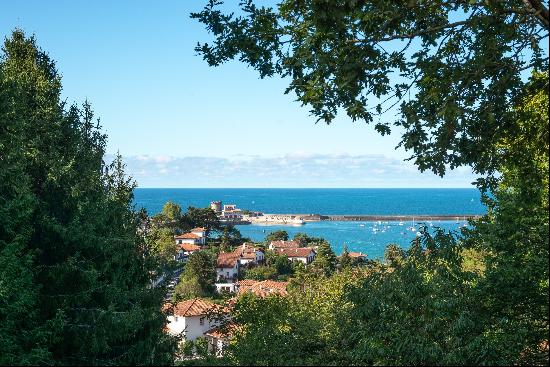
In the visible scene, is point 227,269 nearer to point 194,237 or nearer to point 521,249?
point 194,237

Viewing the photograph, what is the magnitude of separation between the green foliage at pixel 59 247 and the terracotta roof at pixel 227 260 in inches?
2306

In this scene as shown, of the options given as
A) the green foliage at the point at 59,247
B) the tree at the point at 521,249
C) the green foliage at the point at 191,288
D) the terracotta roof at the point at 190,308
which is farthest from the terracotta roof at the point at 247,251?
the tree at the point at 521,249

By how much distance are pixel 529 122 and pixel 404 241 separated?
136m

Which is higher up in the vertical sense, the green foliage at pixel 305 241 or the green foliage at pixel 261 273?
the green foliage at pixel 305 241

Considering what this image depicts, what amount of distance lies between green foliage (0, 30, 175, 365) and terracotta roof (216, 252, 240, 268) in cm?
5856

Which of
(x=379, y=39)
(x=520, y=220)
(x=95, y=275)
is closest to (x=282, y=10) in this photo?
(x=379, y=39)

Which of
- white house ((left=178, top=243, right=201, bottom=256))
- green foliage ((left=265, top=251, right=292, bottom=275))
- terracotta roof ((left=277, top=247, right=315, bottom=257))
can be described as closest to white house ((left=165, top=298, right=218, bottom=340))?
green foliage ((left=265, top=251, right=292, bottom=275))

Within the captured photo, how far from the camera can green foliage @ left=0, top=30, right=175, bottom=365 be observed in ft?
47.4

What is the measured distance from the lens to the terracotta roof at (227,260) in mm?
81062

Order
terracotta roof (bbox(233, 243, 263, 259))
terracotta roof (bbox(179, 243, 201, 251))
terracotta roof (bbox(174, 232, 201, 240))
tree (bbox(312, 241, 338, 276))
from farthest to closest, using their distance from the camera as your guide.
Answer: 1. terracotta roof (bbox(174, 232, 201, 240))
2. terracotta roof (bbox(179, 243, 201, 251))
3. terracotta roof (bbox(233, 243, 263, 259))
4. tree (bbox(312, 241, 338, 276))

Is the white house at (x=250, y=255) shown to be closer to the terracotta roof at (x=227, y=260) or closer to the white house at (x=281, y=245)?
the terracotta roof at (x=227, y=260)

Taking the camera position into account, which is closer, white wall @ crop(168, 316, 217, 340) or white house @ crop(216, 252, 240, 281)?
white wall @ crop(168, 316, 217, 340)

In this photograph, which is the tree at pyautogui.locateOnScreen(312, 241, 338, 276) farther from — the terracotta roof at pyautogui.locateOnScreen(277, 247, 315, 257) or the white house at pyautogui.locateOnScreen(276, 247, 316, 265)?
the terracotta roof at pyautogui.locateOnScreen(277, 247, 315, 257)

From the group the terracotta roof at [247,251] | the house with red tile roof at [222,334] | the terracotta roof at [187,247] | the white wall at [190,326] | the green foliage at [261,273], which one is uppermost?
the house with red tile roof at [222,334]
